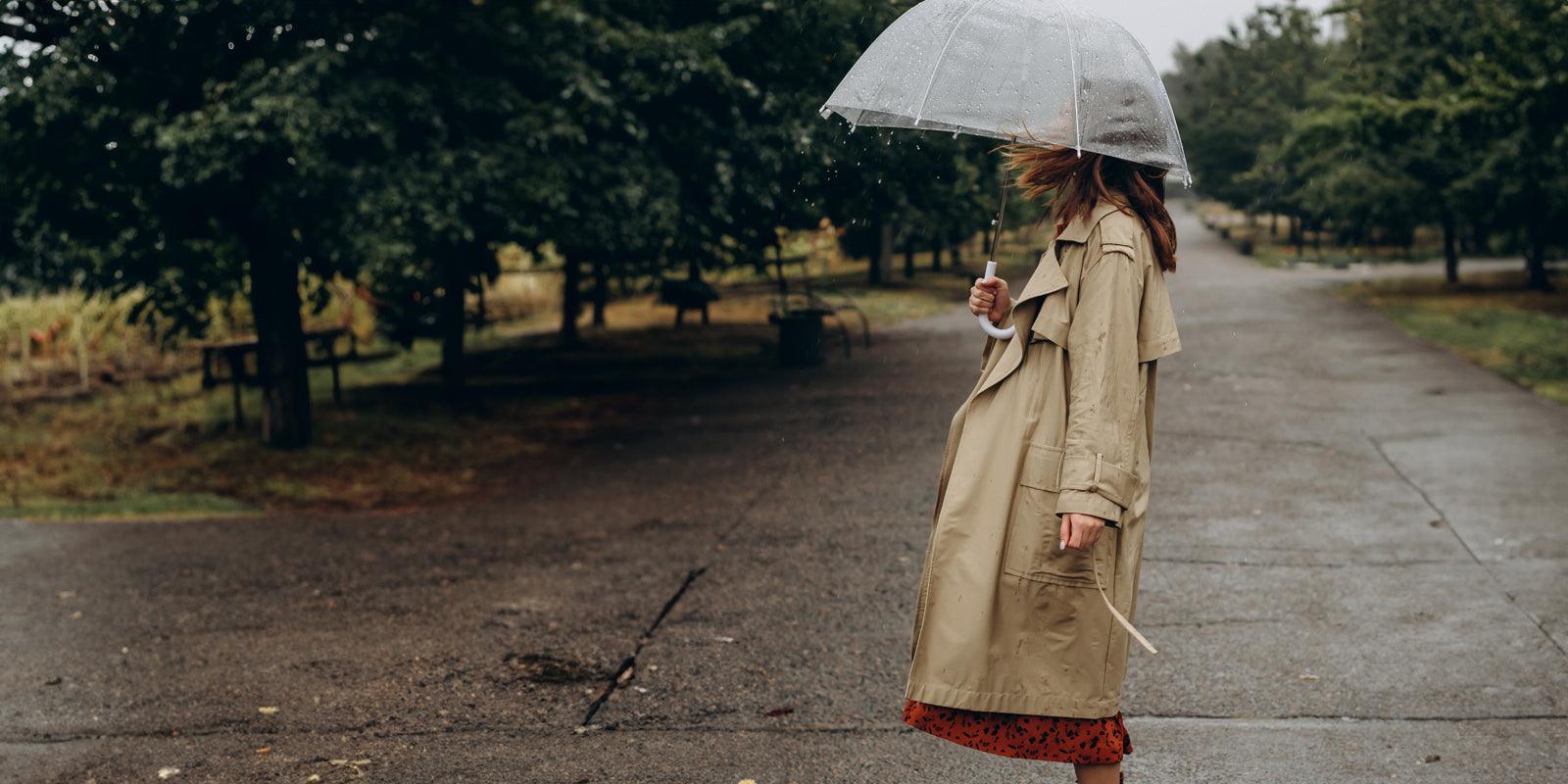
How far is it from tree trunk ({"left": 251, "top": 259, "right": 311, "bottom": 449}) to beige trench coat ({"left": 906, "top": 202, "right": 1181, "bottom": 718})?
31.0 feet

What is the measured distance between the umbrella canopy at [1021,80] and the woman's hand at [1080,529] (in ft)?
2.67

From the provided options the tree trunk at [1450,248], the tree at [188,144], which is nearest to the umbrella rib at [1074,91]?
the tree at [188,144]

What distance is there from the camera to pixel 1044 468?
3006 mm

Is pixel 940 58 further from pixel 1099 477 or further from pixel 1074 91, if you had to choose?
pixel 1099 477

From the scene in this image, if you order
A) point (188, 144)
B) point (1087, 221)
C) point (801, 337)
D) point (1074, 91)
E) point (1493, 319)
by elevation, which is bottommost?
point (1493, 319)

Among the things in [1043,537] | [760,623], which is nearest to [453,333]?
[760,623]

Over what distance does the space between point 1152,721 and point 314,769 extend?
105 inches

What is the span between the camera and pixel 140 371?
18406 millimetres

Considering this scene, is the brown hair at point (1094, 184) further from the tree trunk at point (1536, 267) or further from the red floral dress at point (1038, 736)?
the tree trunk at point (1536, 267)

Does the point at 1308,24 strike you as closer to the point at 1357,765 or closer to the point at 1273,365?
the point at 1273,365

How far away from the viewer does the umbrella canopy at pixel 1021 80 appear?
10.1 ft

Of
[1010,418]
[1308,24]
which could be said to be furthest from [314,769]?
[1308,24]

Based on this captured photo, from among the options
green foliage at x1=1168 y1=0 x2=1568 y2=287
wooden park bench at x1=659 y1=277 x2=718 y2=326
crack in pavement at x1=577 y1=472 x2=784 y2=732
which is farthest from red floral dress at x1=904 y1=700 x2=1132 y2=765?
wooden park bench at x1=659 y1=277 x2=718 y2=326

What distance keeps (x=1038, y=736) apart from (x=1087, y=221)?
46.6 inches
